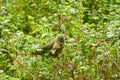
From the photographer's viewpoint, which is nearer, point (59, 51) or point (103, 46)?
point (59, 51)

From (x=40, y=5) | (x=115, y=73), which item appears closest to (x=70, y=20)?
(x=115, y=73)

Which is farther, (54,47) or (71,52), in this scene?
(71,52)

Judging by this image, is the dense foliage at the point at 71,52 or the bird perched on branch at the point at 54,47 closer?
the bird perched on branch at the point at 54,47

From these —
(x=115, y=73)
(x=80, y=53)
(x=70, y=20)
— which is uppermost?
(x=70, y=20)

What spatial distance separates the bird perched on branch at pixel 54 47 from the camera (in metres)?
2.58

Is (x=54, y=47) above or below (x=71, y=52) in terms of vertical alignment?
above

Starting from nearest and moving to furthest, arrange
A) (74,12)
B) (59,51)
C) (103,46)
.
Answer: (59,51) < (103,46) < (74,12)

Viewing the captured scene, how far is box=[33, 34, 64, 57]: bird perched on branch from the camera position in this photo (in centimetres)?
258

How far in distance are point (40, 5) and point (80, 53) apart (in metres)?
2.09

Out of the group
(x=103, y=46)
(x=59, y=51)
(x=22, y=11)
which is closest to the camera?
(x=59, y=51)

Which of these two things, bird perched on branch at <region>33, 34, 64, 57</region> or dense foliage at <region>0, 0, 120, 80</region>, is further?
dense foliage at <region>0, 0, 120, 80</region>

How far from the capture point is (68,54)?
9.53ft

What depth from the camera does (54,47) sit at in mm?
2574

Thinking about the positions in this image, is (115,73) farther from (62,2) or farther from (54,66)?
(62,2)
